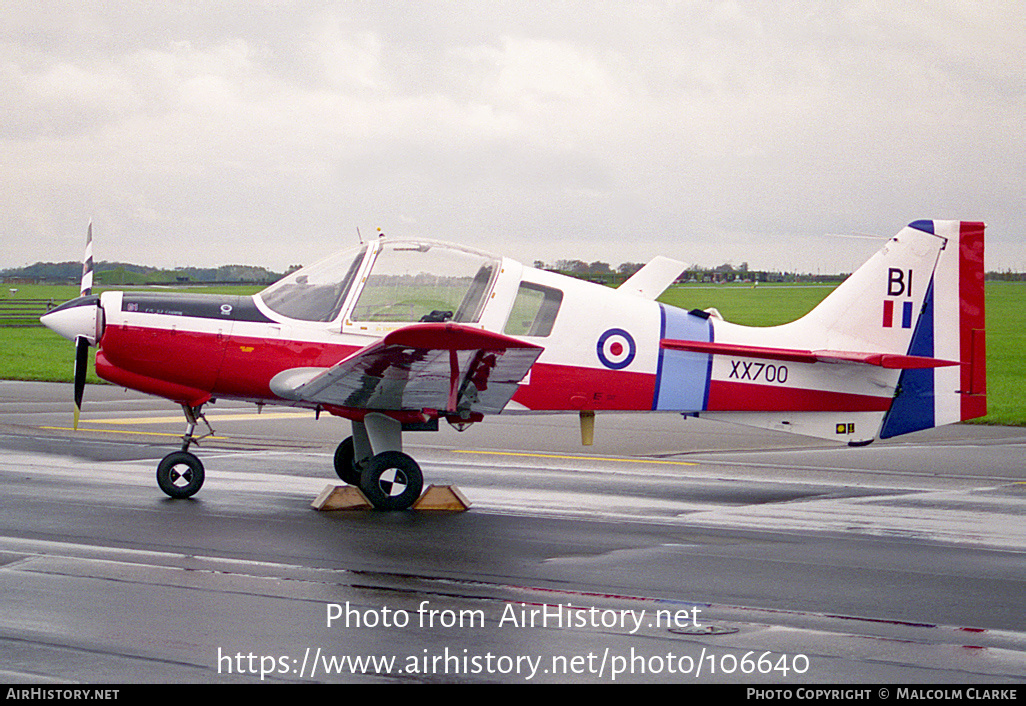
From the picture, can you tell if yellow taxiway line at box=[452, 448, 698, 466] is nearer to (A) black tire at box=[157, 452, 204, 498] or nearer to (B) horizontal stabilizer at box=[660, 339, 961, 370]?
(B) horizontal stabilizer at box=[660, 339, 961, 370]

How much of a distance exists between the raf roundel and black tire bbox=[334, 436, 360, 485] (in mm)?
2808

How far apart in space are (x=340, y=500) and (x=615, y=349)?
9.92ft

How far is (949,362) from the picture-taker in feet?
37.0

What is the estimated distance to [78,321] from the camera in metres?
10.8

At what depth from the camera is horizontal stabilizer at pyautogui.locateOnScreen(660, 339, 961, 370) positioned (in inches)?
441

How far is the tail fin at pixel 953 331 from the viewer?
473 inches

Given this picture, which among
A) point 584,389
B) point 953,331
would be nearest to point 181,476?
point 584,389

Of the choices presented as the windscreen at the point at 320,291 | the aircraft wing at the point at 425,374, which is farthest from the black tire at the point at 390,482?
the windscreen at the point at 320,291

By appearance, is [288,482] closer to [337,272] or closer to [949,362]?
[337,272]

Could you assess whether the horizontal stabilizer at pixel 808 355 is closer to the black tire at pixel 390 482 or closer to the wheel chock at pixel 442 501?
the wheel chock at pixel 442 501

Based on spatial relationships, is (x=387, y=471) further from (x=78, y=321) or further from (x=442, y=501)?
(x=78, y=321)

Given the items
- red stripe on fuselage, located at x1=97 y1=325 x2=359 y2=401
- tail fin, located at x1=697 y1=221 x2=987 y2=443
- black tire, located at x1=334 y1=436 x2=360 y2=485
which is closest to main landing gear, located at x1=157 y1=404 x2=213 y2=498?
red stripe on fuselage, located at x1=97 y1=325 x2=359 y2=401

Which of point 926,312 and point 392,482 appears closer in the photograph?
point 392,482

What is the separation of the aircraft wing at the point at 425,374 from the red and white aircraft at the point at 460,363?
3 centimetres
